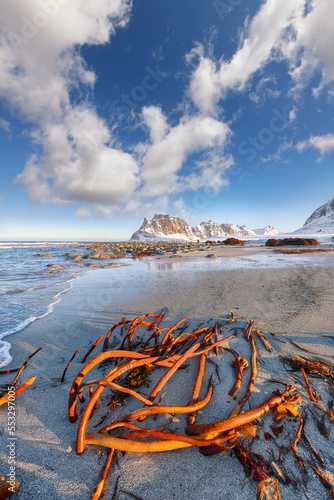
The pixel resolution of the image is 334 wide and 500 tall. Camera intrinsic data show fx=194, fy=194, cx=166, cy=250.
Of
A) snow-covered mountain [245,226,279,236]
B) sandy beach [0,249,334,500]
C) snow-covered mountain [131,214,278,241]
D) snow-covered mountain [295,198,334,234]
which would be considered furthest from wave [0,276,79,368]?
snow-covered mountain [245,226,279,236]

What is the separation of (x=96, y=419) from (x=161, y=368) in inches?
25.5

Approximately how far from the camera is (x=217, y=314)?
3031 mm

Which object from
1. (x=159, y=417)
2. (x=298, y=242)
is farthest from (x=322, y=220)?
(x=159, y=417)

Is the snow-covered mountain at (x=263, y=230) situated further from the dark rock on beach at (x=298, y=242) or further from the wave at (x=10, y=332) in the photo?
the wave at (x=10, y=332)

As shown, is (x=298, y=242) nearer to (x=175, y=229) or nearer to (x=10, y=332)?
(x=10, y=332)

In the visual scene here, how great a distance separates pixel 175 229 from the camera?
475 ft

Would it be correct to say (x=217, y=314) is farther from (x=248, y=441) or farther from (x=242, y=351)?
(x=248, y=441)

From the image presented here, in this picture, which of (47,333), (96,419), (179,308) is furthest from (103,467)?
(179,308)

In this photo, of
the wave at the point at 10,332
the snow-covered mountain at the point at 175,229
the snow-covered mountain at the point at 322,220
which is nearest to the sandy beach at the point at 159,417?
the wave at the point at 10,332

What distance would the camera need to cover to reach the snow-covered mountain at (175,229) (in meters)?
127

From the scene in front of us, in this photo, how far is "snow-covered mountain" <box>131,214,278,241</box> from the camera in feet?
415

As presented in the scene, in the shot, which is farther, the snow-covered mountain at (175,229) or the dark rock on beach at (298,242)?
the snow-covered mountain at (175,229)

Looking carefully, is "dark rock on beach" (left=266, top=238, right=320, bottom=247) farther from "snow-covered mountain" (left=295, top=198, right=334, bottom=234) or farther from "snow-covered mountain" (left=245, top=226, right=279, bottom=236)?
"snow-covered mountain" (left=245, top=226, right=279, bottom=236)

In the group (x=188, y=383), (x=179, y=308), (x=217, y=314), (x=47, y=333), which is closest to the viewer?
(x=188, y=383)
